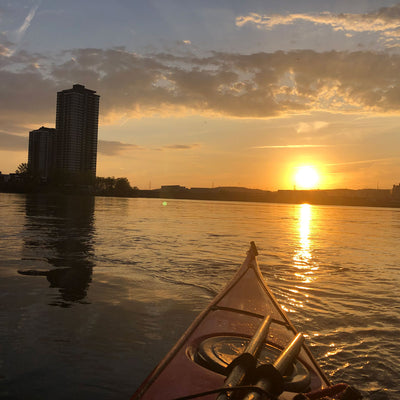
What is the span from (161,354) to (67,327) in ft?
6.21

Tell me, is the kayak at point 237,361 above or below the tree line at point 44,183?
Answer: below

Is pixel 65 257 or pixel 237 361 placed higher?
pixel 237 361

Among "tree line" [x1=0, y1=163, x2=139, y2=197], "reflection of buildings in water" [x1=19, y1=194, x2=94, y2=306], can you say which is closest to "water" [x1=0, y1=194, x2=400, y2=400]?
"reflection of buildings in water" [x1=19, y1=194, x2=94, y2=306]

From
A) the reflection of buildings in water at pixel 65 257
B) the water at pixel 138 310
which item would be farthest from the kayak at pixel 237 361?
the reflection of buildings in water at pixel 65 257

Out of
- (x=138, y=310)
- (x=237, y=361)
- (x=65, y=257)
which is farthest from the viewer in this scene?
(x=65, y=257)

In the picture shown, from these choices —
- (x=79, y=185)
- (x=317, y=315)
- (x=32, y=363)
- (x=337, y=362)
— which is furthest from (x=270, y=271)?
(x=79, y=185)

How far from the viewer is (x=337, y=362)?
5293mm

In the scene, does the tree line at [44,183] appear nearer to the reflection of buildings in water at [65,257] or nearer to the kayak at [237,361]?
the reflection of buildings in water at [65,257]

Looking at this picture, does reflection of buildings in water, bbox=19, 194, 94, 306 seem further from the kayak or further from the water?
the kayak

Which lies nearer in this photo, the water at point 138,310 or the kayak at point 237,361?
the kayak at point 237,361

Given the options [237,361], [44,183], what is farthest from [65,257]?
[44,183]

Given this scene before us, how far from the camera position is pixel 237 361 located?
3232 mm

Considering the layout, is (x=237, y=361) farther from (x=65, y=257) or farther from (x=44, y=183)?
(x=44, y=183)

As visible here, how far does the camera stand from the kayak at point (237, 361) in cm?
296
